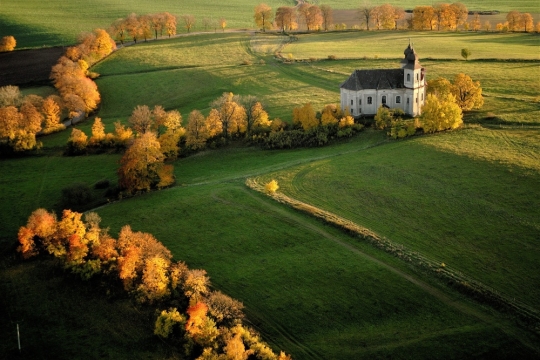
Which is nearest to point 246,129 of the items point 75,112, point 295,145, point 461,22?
point 295,145

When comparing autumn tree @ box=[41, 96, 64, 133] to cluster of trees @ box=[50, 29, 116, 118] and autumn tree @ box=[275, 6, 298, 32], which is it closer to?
cluster of trees @ box=[50, 29, 116, 118]

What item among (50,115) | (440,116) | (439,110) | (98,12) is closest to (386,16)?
(98,12)

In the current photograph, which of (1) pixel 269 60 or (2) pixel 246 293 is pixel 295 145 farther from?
(1) pixel 269 60

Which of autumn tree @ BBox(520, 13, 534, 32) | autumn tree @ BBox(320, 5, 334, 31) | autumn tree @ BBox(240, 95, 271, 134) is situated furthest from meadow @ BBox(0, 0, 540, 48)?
autumn tree @ BBox(240, 95, 271, 134)

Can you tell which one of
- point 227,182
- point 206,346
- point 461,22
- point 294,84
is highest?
point 461,22

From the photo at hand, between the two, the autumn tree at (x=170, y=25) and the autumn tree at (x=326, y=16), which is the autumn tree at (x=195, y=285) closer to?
the autumn tree at (x=170, y=25)

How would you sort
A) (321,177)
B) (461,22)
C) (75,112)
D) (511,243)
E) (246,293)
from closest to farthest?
(246,293)
(511,243)
(321,177)
(75,112)
(461,22)

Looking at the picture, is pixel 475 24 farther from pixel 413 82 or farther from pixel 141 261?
pixel 141 261
